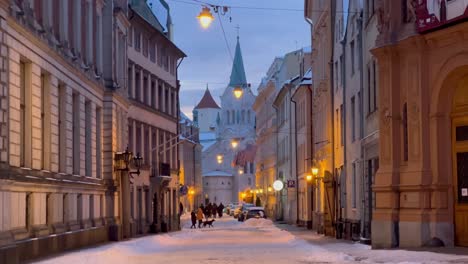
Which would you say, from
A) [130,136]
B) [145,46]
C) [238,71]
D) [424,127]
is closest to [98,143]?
[130,136]

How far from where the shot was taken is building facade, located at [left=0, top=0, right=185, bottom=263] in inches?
917

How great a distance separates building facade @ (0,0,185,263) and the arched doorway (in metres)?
11.0

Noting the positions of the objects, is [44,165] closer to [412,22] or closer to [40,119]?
[40,119]

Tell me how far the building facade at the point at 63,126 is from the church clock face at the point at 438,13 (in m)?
10.0

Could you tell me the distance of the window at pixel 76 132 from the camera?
107 ft

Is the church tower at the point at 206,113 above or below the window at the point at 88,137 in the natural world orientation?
above

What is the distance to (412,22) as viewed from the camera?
24.5 meters

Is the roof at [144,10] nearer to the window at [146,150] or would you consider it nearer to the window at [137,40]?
the window at [137,40]

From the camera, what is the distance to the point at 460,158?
2444 cm

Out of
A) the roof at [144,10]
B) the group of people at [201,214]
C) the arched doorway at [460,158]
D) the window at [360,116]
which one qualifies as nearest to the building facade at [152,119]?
the roof at [144,10]

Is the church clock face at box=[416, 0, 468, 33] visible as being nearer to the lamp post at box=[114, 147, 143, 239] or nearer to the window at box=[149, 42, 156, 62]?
the lamp post at box=[114, 147, 143, 239]

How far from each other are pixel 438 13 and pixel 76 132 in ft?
47.6

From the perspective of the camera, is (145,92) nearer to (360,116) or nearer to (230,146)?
(360,116)

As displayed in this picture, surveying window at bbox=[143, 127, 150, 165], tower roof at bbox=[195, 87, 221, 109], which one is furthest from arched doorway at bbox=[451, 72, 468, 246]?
tower roof at bbox=[195, 87, 221, 109]
